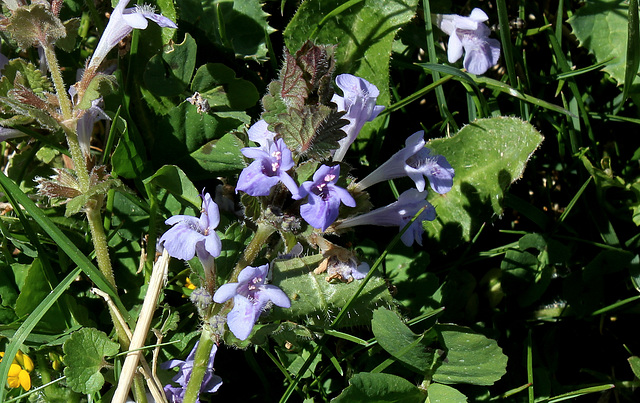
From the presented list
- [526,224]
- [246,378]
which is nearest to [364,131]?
[526,224]

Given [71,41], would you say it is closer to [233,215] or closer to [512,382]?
[233,215]

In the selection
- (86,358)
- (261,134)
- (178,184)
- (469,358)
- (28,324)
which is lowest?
(469,358)

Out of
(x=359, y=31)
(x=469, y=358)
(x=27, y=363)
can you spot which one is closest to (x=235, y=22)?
(x=359, y=31)

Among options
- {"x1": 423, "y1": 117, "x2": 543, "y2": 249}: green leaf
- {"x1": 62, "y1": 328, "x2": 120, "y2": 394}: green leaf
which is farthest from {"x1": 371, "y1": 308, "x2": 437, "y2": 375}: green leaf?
{"x1": 62, "y1": 328, "x2": 120, "y2": 394}: green leaf

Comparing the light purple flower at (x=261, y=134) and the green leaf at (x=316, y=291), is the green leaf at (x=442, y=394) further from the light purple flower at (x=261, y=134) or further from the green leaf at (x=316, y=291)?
the light purple flower at (x=261, y=134)

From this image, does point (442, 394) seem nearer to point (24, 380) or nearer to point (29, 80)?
point (24, 380)

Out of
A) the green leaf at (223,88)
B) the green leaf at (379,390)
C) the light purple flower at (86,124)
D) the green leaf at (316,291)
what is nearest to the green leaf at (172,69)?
the green leaf at (223,88)
